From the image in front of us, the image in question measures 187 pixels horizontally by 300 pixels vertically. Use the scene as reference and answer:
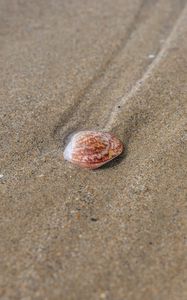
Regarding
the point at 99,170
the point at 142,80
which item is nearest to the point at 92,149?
the point at 99,170

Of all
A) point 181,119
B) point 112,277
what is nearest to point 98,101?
point 181,119

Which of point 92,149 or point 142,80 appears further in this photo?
point 142,80

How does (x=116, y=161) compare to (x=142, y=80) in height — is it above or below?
below

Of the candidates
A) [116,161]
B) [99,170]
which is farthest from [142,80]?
[99,170]

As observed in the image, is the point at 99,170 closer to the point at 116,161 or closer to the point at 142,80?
the point at 116,161

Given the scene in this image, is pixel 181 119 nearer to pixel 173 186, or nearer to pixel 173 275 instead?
pixel 173 186

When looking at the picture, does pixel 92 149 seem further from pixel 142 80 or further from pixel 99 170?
pixel 142 80

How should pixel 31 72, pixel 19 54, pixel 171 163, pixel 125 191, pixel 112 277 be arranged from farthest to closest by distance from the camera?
Answer: pixel 19 54, pixel 31 72, pixel 171 163, pixel 125 191, pixel 112 277
